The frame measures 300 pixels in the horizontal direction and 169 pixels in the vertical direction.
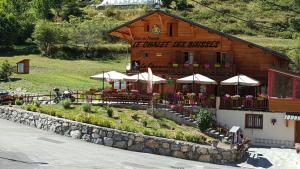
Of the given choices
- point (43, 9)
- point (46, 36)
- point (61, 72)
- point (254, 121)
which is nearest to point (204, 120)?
point (254, 121)

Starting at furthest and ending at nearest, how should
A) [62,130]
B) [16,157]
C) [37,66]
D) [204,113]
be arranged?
[37,66], [204,113], [62,130], [16,157]

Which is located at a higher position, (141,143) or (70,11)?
(70,11)

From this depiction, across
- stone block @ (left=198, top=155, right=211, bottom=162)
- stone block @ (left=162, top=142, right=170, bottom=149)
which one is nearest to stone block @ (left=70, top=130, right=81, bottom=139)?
stone block @ (left=162, top=142, right=170, bottom=149)

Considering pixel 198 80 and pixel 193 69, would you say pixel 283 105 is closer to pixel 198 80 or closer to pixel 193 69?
pixel 198 80

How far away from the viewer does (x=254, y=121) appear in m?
32.1

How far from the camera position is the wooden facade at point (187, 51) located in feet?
118

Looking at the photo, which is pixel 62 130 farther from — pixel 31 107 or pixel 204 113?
pixel 204 113

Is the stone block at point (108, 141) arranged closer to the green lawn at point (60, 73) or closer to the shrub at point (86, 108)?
the shrub at point (86, 108)

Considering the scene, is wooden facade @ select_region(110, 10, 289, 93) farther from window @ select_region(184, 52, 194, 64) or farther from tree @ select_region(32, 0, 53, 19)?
tree @ select_region(32, 0, 53, 19)

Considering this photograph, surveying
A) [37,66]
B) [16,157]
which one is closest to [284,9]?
[37,66]

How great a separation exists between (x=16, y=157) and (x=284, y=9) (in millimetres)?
92826

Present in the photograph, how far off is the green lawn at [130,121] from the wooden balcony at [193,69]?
21.8ft

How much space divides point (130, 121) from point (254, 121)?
8.52 meters

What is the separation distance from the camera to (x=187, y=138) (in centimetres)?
2616
